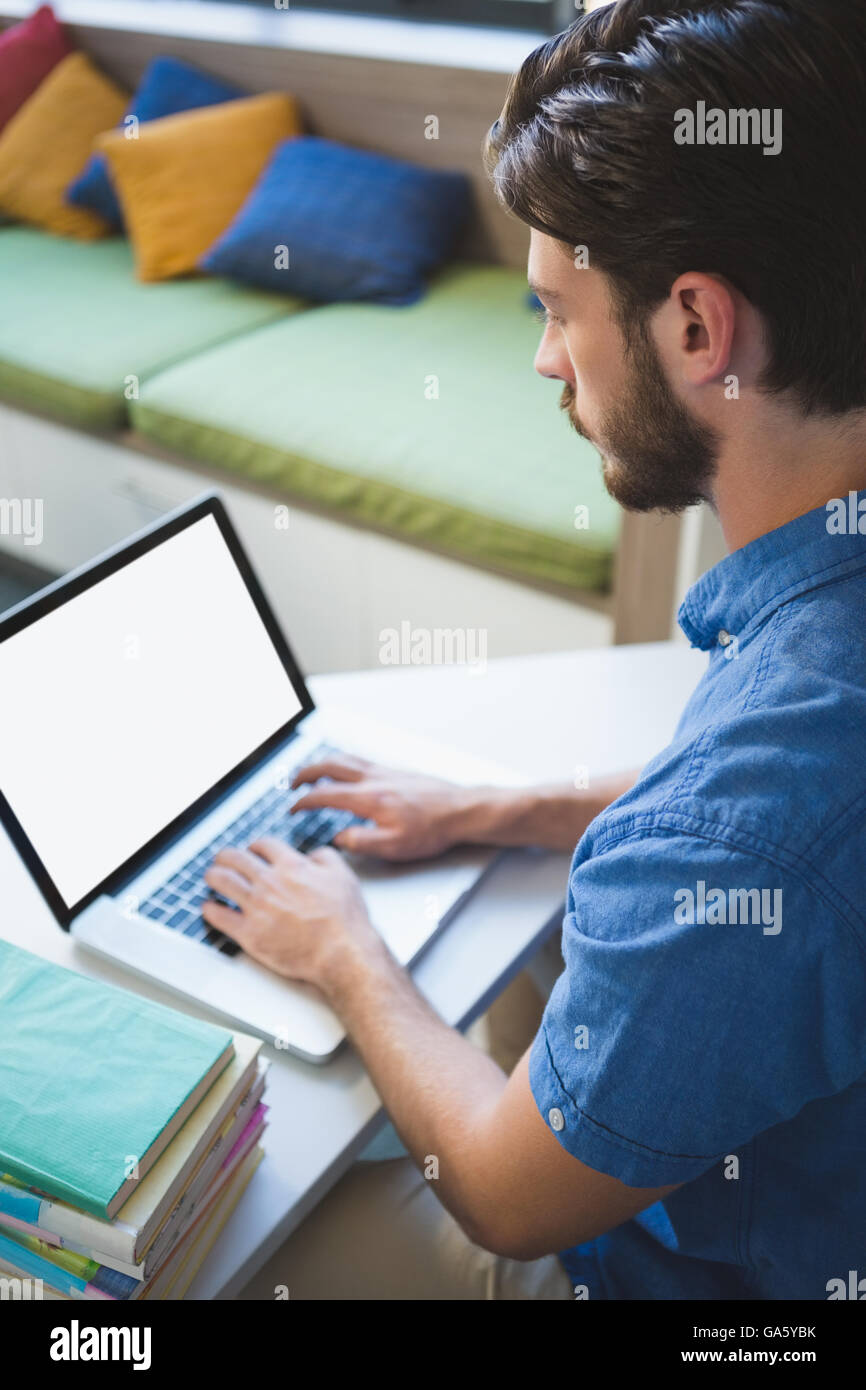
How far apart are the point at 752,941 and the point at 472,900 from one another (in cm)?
43

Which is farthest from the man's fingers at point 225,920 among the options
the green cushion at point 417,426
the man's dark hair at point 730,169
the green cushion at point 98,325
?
the green cushion at point 98,325

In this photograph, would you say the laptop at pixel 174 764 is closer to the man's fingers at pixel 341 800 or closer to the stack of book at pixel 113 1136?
the man's fingers at pixel 341 800

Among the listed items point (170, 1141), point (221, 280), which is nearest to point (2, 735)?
point (170, 1141)

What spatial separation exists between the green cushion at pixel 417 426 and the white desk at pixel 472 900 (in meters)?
0.72

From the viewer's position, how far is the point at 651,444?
836mm

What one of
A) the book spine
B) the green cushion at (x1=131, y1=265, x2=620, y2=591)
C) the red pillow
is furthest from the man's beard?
the red pillow

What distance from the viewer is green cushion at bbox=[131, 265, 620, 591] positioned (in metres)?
2.03

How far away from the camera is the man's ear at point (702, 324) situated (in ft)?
2.39

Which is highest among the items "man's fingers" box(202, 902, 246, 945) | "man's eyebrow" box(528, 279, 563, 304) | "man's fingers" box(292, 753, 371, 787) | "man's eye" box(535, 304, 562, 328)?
"man's eyebrow" box(528, 279, 563, 304)

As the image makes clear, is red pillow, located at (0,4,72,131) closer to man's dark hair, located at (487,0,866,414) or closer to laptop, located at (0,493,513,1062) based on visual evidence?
laptop, located at (0,493,513,1062)

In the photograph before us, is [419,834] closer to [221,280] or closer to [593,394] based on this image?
[593,394]

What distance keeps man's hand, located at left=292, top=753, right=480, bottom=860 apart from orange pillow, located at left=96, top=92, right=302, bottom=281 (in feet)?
6.95

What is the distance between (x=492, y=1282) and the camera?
90 centimetres
